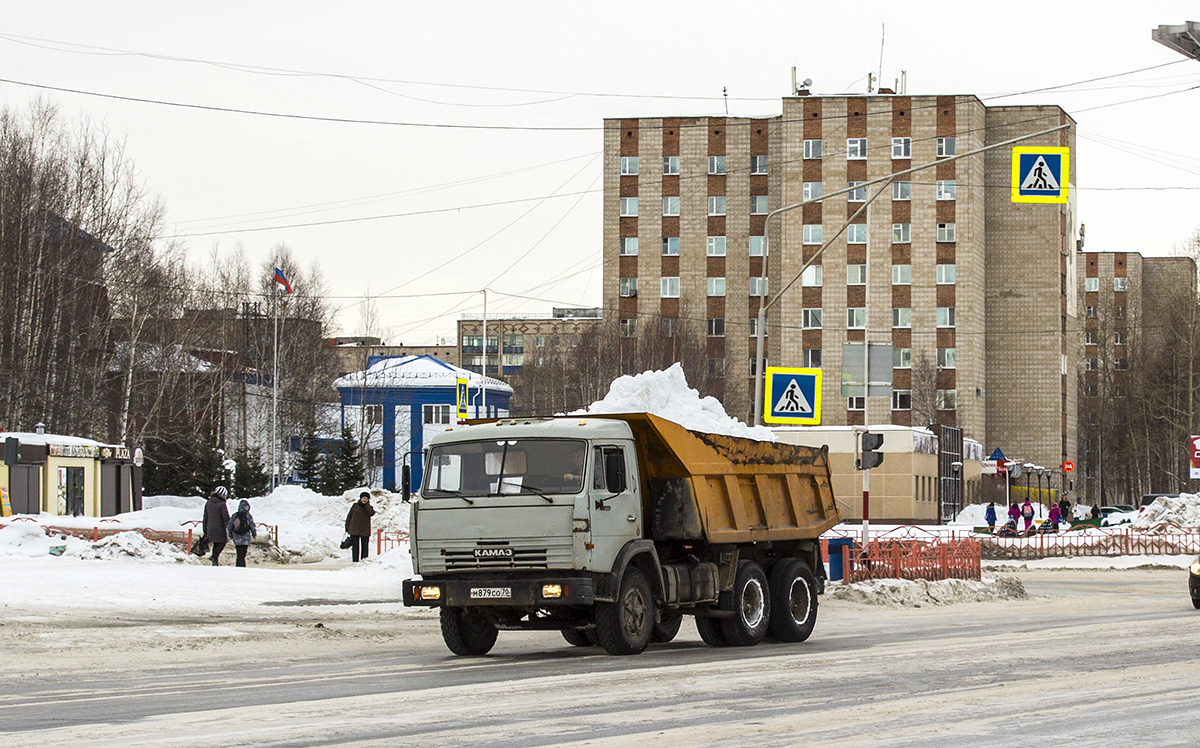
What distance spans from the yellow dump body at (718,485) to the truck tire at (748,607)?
1.40 ft

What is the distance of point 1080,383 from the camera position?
131625 millimetres

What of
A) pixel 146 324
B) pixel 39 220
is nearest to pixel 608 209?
pixel 146 324

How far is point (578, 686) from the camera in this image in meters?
12.8

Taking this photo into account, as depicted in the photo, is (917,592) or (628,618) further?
(917,592)

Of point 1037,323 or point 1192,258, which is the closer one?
point 1192,258

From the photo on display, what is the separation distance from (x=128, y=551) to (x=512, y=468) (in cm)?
1735

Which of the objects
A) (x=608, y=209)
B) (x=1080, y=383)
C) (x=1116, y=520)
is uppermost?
(x=608, y=209)

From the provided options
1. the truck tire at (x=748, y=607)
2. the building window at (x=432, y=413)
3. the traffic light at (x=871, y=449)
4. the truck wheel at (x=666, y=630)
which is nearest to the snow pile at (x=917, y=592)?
the traffic light at (x=871, y=449)

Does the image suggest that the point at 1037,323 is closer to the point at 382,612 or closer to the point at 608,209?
the point at 608,209

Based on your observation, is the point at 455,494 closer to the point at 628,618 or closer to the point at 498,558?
the point at 498,558

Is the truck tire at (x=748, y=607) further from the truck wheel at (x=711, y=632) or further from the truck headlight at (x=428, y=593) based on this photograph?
the truck headlight at (x=428, y=593)

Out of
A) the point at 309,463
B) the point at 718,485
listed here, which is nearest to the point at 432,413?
the point at 309,463

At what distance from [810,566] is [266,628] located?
6946 millimetres

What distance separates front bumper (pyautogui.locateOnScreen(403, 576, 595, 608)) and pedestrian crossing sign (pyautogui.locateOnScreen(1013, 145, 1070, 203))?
11160 millimetres
